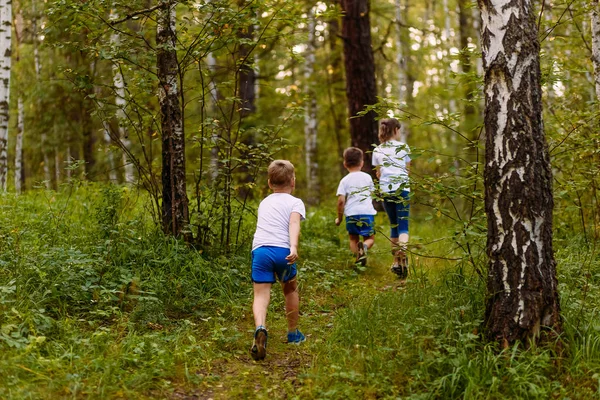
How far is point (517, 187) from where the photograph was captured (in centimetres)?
407

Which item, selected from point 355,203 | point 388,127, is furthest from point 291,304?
point 388,127

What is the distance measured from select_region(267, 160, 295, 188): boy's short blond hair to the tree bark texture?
7002 mm

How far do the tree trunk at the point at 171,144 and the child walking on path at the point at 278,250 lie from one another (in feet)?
6.02

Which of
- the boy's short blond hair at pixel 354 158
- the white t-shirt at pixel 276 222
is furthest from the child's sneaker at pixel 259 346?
the boy's short blond hair at pixel 354 158

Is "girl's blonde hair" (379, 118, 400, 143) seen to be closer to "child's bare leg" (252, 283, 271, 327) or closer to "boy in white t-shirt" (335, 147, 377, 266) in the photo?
"boy in white t-shirt" (335, 147, 377, 266)

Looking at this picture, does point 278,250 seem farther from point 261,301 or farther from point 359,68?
point 359,68

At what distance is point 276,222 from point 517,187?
205 cm

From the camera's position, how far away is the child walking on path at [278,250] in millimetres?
4977

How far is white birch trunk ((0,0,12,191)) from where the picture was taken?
10.4 m

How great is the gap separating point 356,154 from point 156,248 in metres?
3.18

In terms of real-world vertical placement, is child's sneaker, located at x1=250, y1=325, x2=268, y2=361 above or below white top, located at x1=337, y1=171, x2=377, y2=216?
below

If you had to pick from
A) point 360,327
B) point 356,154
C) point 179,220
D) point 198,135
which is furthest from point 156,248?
point 356,154

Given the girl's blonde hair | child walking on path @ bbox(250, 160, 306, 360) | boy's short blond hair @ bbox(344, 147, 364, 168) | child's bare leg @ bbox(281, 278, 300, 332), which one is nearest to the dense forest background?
child's bare leg @ bbox(281, 278, 300, 332)

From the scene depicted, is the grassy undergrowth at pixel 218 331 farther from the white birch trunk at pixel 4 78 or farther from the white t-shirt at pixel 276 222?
the white birch trunk at pixel 4 78
